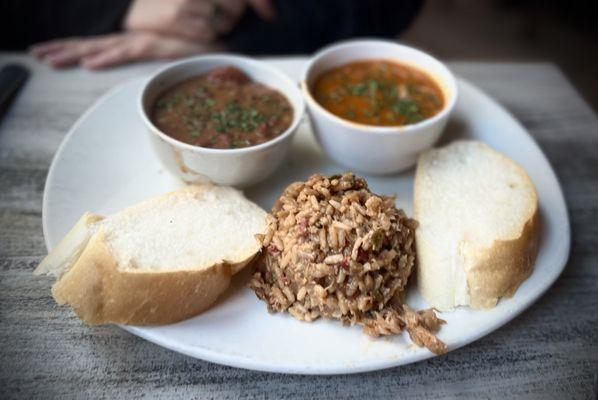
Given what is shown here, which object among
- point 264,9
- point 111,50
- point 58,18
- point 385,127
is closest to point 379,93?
point 385,127

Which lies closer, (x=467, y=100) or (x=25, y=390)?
(x=25, y=390)

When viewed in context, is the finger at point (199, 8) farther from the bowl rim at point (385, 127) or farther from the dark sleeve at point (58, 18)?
the bowl rim at point (385, 127)

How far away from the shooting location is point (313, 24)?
16.0ft

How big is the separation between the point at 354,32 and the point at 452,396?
3.42 meters

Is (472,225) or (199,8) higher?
(199,8)

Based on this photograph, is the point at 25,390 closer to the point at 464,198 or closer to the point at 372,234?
the point at 372,234

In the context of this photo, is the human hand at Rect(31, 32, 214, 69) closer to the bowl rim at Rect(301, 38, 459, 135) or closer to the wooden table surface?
the wooden table surface

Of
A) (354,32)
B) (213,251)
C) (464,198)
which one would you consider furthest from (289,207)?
(354,32)

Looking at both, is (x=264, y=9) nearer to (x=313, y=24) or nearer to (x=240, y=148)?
(x=313, y=24)

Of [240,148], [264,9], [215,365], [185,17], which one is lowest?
[215,365]

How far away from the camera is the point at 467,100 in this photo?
3828 mm

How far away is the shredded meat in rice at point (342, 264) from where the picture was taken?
2371 millimetres

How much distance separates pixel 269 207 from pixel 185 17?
213 cm

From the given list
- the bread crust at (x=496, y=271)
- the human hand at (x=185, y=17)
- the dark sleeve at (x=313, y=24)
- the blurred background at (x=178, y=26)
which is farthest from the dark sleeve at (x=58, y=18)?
the bread crust at (x=496, y=271)
